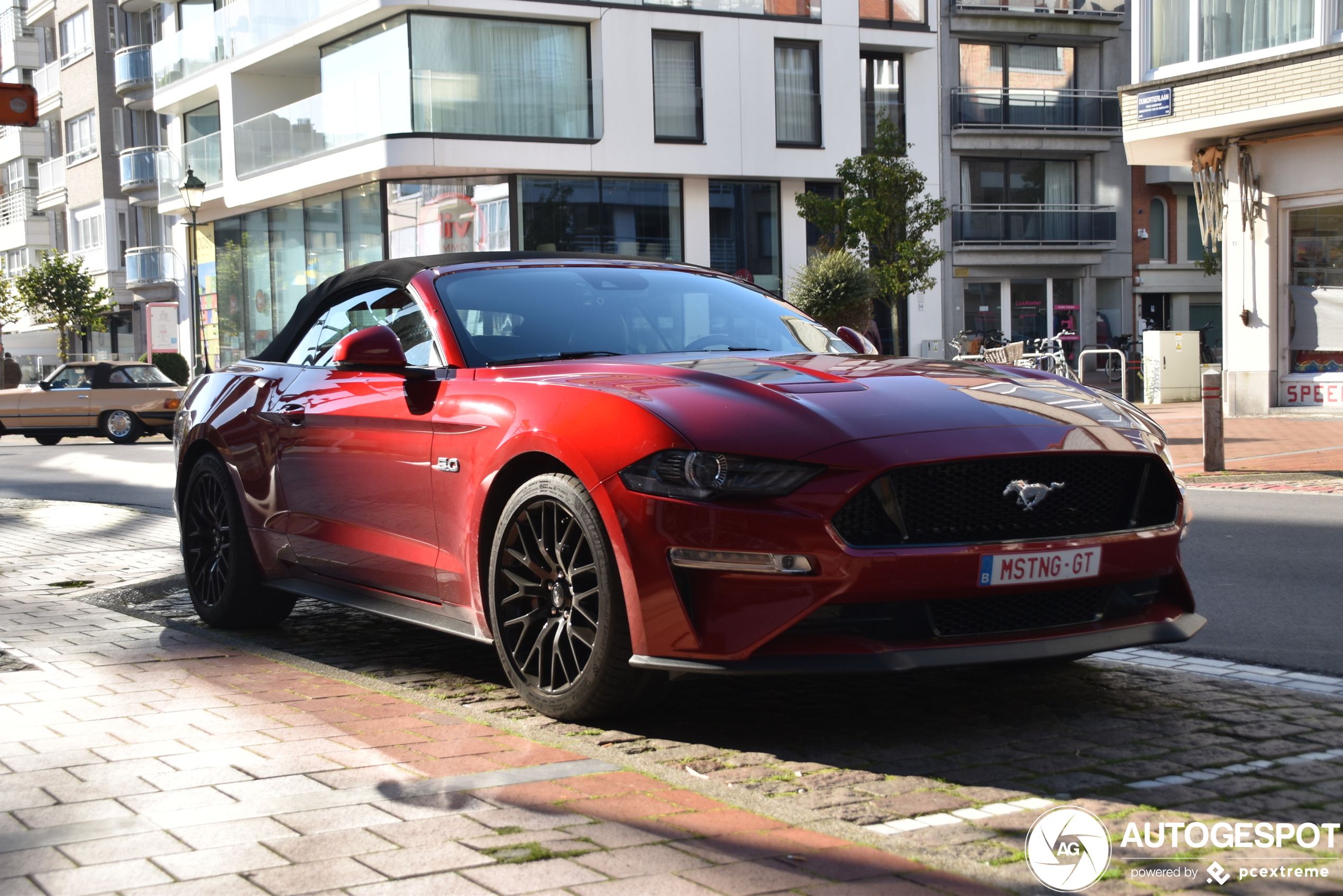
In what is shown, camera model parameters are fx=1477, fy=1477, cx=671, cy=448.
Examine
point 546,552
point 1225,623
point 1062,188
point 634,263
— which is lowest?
point 1225,623

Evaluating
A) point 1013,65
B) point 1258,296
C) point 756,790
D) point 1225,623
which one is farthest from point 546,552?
point 1013,65

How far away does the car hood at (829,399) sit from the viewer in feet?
13.7

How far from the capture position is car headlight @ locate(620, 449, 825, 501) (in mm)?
4090

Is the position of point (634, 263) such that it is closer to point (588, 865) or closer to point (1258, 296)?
point (588, 865)

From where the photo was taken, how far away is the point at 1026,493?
4.24 m

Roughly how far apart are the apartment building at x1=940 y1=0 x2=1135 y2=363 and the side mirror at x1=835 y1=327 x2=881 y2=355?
135 ft

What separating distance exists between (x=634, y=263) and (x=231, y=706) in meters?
2.37

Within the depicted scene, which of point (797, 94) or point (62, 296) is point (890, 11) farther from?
point (62, 296)

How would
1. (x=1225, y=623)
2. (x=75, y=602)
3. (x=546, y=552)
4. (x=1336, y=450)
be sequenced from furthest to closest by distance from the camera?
1. (x=1336, y=450)
2. (x=75, y=602)
3. (x=1225, y=623)
4. (x=546, y=552)

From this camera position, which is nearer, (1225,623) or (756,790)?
(756,790)

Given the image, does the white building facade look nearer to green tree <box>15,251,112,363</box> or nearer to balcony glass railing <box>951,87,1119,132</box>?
balcony glass railing <box>951,87,1119,132</box>

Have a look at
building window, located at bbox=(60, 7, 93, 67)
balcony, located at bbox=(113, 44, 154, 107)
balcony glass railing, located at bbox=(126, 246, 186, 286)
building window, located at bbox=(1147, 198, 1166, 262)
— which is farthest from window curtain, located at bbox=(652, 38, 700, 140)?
building window, located at bbox=(60, 7, 93, 67)

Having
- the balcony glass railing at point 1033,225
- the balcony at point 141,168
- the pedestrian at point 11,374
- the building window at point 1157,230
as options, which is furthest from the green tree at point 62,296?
the building window at point 1157,230

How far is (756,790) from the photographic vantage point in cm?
388
